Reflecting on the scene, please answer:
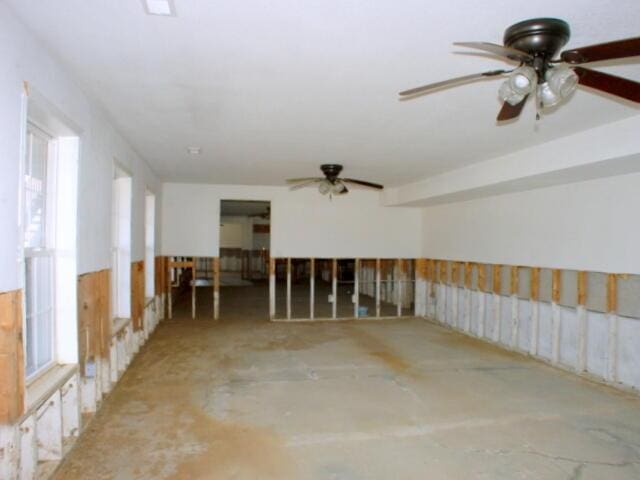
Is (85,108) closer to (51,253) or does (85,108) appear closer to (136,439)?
(51,253)

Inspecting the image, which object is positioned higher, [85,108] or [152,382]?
[85,108]

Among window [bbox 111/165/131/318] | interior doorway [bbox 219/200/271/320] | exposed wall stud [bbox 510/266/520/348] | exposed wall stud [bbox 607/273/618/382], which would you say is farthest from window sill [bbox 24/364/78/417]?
interior doorway [bbox 219/200/271/320]

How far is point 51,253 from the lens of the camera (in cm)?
270

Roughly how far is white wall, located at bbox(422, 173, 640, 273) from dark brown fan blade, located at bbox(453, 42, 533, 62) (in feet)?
9.91

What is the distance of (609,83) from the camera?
73.6 inches

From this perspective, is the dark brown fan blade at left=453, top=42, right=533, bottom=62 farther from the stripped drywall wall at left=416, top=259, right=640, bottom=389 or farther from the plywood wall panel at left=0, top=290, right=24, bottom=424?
the stripped drywall wall at left=416, top=259, right=640, bottom=389

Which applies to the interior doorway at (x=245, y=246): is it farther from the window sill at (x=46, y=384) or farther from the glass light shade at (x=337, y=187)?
the window sill at (x=46, y=384)

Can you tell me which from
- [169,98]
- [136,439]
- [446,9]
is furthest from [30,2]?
[136,439]

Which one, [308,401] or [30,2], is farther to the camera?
[308,401]

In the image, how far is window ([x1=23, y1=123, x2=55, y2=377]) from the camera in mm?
2445

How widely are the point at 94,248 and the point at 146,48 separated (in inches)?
69.9

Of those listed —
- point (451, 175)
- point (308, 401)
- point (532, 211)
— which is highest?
point (451, 175)

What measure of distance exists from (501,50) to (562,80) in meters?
0.34

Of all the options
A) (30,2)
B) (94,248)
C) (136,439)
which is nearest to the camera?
(30,2)
